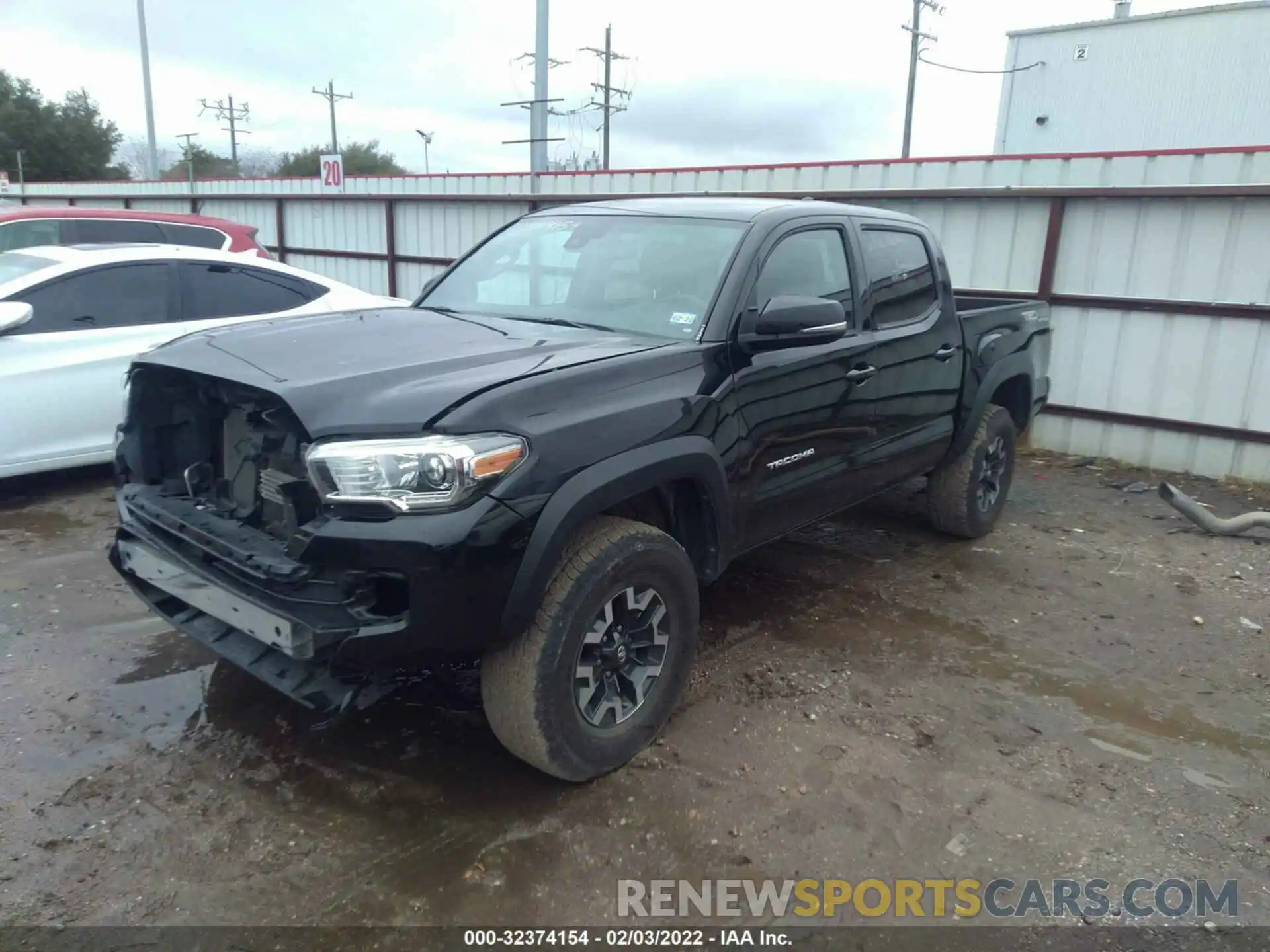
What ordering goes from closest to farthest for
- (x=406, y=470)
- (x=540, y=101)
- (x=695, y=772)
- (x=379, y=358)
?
(x=406, y=470) < (x=379, y=358) < (x=695, y=772) < (x=540, y=101)

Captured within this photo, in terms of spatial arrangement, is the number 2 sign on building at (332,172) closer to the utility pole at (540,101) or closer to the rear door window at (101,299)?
the utility pole at (540,101)

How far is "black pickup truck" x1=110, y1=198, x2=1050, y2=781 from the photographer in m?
2.62

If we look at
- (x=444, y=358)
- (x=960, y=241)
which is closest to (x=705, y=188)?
(x=960, y=241)

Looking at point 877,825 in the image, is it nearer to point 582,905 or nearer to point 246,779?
point 582,905

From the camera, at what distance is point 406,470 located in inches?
103

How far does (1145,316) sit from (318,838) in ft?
24.2

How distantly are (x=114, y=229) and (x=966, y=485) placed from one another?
25.8 ft

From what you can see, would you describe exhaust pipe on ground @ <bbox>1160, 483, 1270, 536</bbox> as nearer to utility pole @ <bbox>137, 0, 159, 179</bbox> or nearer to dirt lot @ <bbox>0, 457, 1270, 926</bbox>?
dirt lot @ <bbox>0, 457, 1270, 926</bbox>

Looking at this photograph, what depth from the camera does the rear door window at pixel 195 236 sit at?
847 cm

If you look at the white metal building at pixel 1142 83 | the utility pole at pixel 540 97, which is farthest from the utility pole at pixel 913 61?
the utility pole at pixel 540 97

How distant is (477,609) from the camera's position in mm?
2648

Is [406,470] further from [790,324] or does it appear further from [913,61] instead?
[913,61]

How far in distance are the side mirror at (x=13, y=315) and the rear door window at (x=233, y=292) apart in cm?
101

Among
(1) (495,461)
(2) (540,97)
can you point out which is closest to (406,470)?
(1) (495,461)
